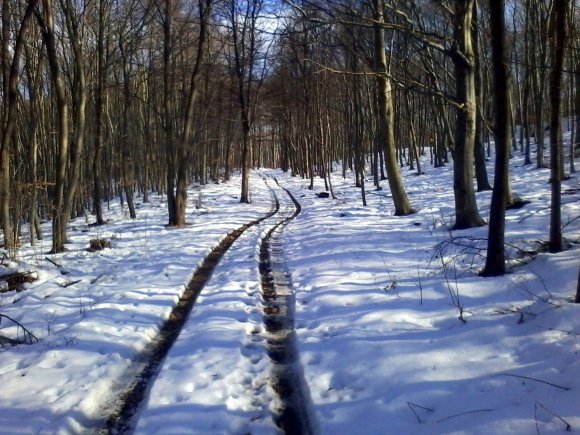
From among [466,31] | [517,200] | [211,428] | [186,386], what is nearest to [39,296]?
[186,386]

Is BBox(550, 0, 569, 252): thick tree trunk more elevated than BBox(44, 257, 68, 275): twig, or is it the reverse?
BBox(550, 0, 569, 252): thick tree trunk

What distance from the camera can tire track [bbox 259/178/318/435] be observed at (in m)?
4.34

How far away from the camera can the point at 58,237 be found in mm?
13203

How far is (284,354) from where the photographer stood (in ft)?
18.7

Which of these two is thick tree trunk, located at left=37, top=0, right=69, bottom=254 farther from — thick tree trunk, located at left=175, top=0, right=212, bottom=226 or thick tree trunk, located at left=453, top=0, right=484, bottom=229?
thick tree trunk, located at left=453, top=0, right=484, bottom=229

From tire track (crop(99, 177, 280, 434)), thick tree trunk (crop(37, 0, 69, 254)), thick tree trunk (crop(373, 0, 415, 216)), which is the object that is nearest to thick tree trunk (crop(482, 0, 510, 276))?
tire track (crop(99, 177, 280, 434))

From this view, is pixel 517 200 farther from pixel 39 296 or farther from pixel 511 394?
pixel 39 296

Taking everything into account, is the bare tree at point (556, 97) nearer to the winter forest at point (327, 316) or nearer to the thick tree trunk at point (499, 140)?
the winter forest at point (327, 316)

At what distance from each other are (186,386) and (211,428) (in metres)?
0.85

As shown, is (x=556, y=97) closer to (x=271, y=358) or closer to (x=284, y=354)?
(x=284, y=354)

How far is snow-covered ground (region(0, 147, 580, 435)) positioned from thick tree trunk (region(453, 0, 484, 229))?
0.60 meters

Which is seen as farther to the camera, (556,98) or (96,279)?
(96,279)

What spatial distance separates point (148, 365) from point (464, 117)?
25.2ft

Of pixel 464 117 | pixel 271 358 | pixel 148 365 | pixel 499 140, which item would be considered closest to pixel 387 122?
pixel 464 117
